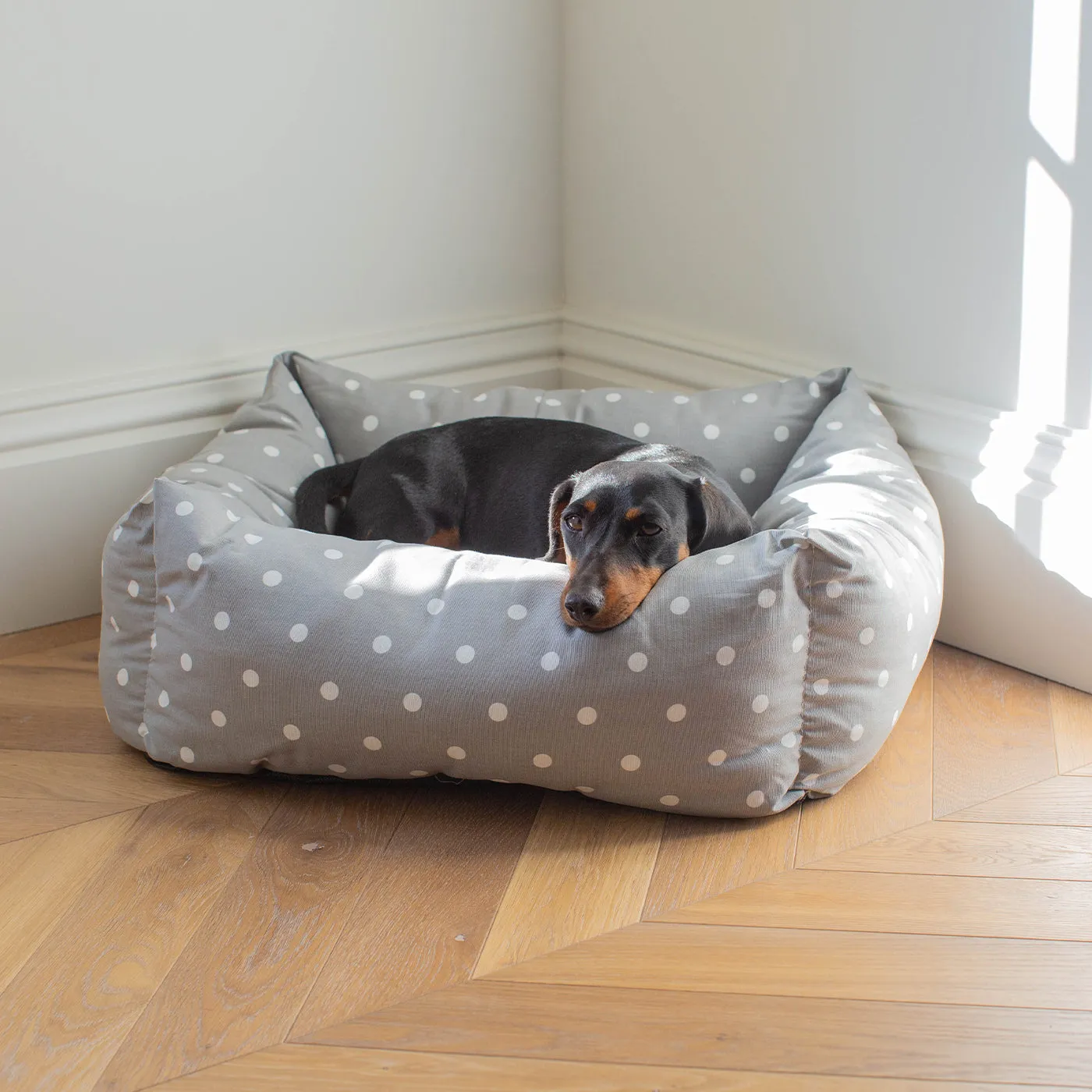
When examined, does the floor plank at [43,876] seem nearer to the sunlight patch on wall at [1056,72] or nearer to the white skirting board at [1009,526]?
the white skirting board at [1009,526]

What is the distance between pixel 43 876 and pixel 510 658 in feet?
2.17

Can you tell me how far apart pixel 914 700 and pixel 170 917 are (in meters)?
1.22

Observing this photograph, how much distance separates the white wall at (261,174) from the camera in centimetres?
218

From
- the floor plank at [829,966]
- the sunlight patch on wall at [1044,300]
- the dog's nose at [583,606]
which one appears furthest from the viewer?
the sunlight patch on wall at [1044,300]

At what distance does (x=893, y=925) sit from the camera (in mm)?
1450

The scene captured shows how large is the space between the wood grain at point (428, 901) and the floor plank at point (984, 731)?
61 cm

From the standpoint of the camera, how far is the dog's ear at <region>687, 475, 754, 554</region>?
5.73 feet

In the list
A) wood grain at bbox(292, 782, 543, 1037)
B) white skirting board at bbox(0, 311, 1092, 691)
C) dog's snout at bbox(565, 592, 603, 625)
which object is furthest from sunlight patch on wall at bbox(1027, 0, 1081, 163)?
wood grain at bbox(292, 782, 543, 1037)

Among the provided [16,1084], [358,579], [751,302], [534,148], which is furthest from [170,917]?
[534,148]

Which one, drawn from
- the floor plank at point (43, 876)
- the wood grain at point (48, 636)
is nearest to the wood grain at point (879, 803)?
the floor plank at point (43, 876)

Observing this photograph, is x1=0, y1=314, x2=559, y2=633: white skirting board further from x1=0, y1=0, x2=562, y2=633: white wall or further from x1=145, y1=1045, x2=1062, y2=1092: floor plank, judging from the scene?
x1=145, y1=1045, x2=1062, y2=1092: floor plank

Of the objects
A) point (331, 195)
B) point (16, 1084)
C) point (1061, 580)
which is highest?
point (331, 195)

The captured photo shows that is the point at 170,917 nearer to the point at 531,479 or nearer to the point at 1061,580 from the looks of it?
the point at 531,479

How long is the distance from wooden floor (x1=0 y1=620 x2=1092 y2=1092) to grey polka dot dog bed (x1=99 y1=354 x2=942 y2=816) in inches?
3.2
